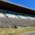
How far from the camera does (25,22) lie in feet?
3.05

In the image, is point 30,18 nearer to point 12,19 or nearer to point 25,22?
point 25,22

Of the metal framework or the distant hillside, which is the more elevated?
the metal framework

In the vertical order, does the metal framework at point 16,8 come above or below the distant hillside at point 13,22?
above

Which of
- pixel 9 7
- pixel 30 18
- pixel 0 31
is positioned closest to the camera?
pixel 0 31

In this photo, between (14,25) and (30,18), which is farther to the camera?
(30,18)

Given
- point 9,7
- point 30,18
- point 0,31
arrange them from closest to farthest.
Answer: point 0,31, point 9,7, point 30,18

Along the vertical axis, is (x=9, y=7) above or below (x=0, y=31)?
Answer: above

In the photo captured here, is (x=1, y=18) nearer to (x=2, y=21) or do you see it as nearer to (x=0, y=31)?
(x=2, y=21)

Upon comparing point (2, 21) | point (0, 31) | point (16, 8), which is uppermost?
point (16, 8)

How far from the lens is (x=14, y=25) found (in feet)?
2.84

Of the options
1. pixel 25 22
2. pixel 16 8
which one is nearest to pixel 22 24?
pixel 25 22

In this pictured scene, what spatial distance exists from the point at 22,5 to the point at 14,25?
23cm

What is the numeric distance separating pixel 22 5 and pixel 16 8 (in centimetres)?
7

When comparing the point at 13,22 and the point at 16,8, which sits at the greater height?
the point at 16,8
